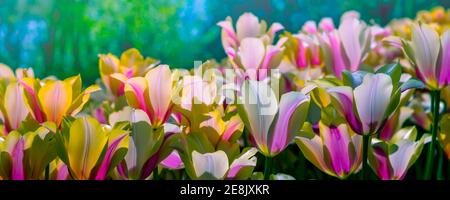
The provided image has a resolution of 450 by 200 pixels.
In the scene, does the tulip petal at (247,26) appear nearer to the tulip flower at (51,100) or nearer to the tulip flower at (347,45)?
the tulip flower at (347,45)

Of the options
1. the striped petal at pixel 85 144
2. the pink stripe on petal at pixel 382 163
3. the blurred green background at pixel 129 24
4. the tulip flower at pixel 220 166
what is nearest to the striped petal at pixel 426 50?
the pink stripe on petal at pixel 382 163

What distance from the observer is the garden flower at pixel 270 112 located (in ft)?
1.80

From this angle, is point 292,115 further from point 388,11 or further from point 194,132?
point 388,11

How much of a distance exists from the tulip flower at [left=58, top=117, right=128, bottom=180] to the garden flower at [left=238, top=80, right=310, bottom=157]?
10 cm

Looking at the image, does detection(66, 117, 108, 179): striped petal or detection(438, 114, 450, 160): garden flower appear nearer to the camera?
detection(66, 117, 108, 179): striped petal

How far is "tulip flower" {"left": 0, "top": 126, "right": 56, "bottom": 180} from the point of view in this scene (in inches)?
21.3

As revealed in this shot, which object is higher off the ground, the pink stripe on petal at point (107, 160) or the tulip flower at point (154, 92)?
the tulip flower at point (154, 92)

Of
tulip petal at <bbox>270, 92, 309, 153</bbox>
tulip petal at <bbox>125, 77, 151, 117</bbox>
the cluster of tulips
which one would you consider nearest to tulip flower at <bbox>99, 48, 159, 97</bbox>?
the cluster of tulips

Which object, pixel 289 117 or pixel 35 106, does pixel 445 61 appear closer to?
pixel 289 117

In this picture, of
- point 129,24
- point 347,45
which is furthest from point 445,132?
point 129,24

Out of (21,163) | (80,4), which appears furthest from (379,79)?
(80,4)

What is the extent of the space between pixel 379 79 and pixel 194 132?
162 millimetres

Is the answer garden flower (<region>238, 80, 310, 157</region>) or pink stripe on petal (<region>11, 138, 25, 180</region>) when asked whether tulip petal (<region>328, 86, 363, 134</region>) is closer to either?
garden flower (<region>238, 80, 310, 157</region>)

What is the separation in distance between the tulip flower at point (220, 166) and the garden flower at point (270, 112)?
0.07 ft
